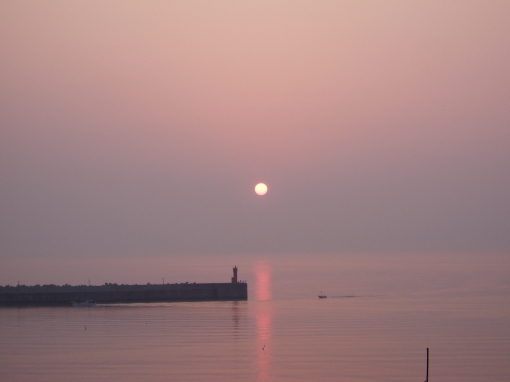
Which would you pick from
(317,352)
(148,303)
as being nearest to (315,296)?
(148,303)

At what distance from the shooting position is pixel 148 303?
52969mm

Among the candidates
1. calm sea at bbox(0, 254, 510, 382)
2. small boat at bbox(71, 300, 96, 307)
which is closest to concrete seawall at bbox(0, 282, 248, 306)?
small boat at bbox(71, 300, 96, 307)

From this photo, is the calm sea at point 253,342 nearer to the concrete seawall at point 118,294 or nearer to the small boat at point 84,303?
the small boat at point 84,303

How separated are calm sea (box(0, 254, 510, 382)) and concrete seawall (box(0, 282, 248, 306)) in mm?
2660

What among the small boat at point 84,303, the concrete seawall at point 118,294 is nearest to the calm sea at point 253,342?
the small boat at point 84,303

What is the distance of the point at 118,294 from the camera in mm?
53875

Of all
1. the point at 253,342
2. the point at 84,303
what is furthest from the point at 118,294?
the point at 253,342

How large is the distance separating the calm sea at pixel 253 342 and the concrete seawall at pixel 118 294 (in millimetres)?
2660

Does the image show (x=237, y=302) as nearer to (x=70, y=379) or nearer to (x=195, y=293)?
(x=195, y=293)

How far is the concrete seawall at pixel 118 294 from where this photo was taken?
168ft

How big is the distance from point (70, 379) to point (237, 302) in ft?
101

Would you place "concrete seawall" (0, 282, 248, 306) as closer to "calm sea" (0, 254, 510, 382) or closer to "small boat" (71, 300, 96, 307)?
"small boat" (71, 300, 96, 307)

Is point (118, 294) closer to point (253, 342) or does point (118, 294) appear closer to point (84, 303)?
point (84, 303)

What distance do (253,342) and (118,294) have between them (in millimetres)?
22763
